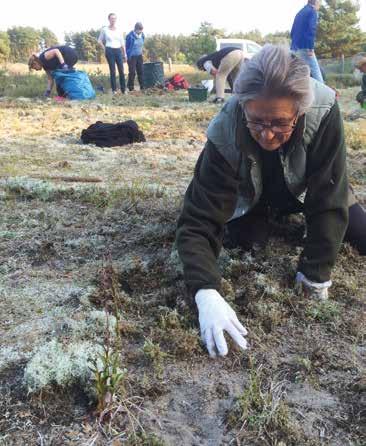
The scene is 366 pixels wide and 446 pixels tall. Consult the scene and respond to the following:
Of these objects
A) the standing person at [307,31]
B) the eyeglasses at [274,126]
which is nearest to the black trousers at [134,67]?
the standing person at [307,31]

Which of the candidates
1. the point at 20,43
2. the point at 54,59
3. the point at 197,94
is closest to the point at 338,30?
the point at 197,94

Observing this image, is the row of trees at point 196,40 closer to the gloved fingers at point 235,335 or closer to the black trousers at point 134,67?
the black trousers at point 134,67

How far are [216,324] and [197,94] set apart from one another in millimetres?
8949

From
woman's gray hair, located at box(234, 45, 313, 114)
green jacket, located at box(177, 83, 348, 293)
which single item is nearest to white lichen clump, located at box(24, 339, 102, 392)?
green jacket, located at box(177, 83, 348, 293)

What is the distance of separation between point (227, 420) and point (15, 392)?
2.56 ft

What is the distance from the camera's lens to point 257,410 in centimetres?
168

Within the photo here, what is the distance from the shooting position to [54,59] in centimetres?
967

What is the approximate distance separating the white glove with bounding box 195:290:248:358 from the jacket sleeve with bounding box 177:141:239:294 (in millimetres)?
80

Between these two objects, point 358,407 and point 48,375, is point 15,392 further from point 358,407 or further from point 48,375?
point 358,407

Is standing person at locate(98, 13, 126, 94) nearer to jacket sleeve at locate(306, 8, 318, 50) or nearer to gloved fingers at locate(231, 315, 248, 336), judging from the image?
jacket sleeve at locate(306, 8, 318, 50)

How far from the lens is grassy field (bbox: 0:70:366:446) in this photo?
1.63 m

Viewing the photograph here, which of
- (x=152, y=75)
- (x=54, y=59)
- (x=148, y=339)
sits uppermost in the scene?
(x=54, y=59)

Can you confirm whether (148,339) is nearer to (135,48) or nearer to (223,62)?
(223,62)

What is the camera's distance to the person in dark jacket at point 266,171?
182cm
